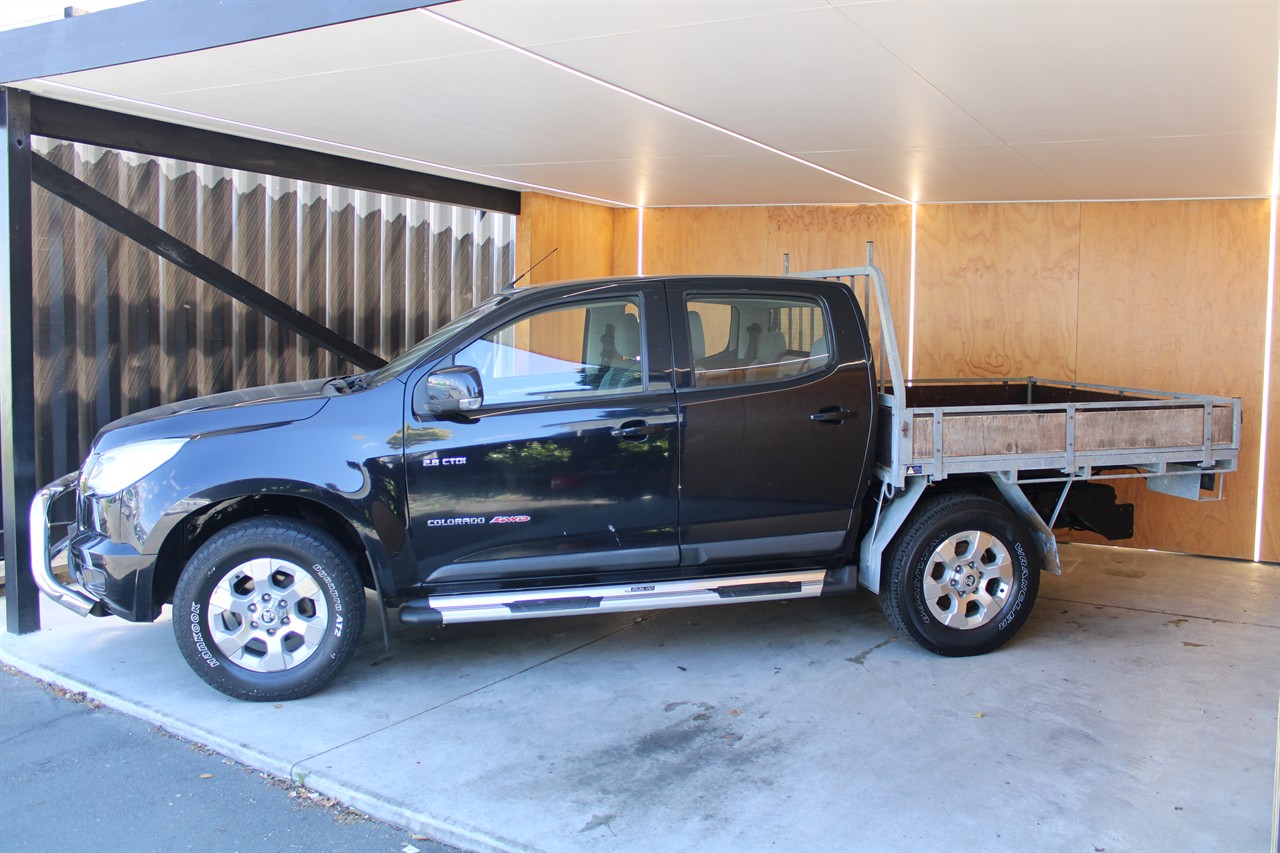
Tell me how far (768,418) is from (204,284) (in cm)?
518

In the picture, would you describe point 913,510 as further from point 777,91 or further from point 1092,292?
point 1092,292

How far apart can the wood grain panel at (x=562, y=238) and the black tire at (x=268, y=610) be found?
183 inches

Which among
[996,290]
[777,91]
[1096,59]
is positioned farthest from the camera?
[996,290]

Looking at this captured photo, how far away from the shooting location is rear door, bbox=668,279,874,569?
5199 millimetres

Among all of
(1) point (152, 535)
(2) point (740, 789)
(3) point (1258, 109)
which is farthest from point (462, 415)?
(3) point (1258, 109)

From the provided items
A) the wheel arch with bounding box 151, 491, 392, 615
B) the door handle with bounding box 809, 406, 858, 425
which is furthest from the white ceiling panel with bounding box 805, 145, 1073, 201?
the wheel arch with bounding box 151, 491, 392, 615

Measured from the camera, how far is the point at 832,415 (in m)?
5.39

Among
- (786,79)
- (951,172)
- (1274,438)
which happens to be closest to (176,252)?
(786,79)

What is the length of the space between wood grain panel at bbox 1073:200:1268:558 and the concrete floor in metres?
1.40

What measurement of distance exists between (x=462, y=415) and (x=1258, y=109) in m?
4.06

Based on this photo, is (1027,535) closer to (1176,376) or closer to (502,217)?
(1176,376)

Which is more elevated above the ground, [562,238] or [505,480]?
[562,238]

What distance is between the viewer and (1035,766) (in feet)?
13.7

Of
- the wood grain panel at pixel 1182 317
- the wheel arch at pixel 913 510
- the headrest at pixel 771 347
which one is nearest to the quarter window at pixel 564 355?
the headrest at pixel 771 347
